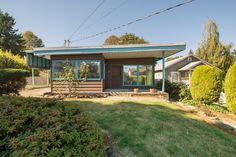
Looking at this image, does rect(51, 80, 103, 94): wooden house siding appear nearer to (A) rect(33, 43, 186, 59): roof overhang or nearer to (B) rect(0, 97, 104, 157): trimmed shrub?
(A) rect(33, 43, 186, 59): roof overhang

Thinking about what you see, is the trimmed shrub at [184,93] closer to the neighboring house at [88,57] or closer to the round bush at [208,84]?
the round bush at [208,84]

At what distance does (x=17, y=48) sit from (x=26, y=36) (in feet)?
112

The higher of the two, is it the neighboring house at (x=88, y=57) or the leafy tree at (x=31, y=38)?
the leafy tree at (x=31, y=38)

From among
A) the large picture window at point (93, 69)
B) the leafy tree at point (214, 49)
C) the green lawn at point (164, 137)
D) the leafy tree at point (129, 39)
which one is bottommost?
the green lawn at point (164, 137)

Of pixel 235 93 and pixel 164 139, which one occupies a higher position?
pixel 235 93

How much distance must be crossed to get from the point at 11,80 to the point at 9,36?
37815 millimetres

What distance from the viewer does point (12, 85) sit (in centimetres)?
562

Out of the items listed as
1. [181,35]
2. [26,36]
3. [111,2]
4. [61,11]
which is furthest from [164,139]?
[26,36]

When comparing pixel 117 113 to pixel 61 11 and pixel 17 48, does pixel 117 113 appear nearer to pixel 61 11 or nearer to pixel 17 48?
pixel 61 11

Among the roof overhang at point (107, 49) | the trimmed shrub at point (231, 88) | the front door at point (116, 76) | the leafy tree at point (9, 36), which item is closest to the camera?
the trimmed shrub at point (231, 88)

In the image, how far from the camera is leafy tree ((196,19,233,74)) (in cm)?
2786

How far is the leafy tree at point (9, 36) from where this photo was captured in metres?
33.6

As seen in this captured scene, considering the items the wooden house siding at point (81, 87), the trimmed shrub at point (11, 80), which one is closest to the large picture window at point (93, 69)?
the wooden house siding at point (81, 87)

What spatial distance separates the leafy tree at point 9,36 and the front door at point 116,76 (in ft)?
106
